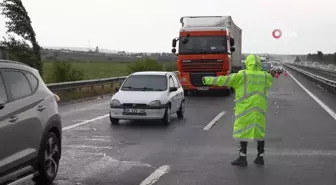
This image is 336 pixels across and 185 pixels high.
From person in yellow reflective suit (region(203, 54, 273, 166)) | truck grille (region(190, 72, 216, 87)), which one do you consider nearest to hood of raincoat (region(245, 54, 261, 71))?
person in yellow reflective suit (region(203, 54, 273, 166))

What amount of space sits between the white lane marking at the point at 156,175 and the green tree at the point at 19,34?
13.6 m

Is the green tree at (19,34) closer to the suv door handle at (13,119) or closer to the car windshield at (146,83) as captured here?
the car windshield at (146,83)

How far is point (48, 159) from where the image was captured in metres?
6.71

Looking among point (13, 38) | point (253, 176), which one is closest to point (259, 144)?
point (253, 176)

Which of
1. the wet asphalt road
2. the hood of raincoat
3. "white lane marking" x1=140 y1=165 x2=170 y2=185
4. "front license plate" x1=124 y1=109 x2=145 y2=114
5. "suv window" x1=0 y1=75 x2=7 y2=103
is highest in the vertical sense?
the hood of raincoat

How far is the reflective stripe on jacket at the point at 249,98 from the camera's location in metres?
8.29

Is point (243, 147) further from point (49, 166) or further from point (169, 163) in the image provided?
point (49, 166)

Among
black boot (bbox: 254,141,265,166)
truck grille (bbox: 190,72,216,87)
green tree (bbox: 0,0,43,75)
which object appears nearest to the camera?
black boot (bbox: 254,141,265,166)

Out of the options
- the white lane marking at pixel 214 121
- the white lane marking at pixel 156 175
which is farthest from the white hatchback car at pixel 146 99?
the white lane marking at pixel 156 175

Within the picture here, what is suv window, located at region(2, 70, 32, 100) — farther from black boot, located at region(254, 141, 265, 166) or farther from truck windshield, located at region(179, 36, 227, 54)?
truck windshield, located at region(179, 36, 227, 54)

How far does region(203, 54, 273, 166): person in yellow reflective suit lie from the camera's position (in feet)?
27.2

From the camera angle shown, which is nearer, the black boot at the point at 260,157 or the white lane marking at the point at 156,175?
the white lane marking at the point at 156,175

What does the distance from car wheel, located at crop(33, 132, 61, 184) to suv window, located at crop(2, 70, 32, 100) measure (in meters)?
0.70

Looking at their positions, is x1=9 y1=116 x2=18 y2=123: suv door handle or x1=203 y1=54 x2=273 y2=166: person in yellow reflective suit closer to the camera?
x1=9 y1=116 x2=18 y2=123: suv door handle
